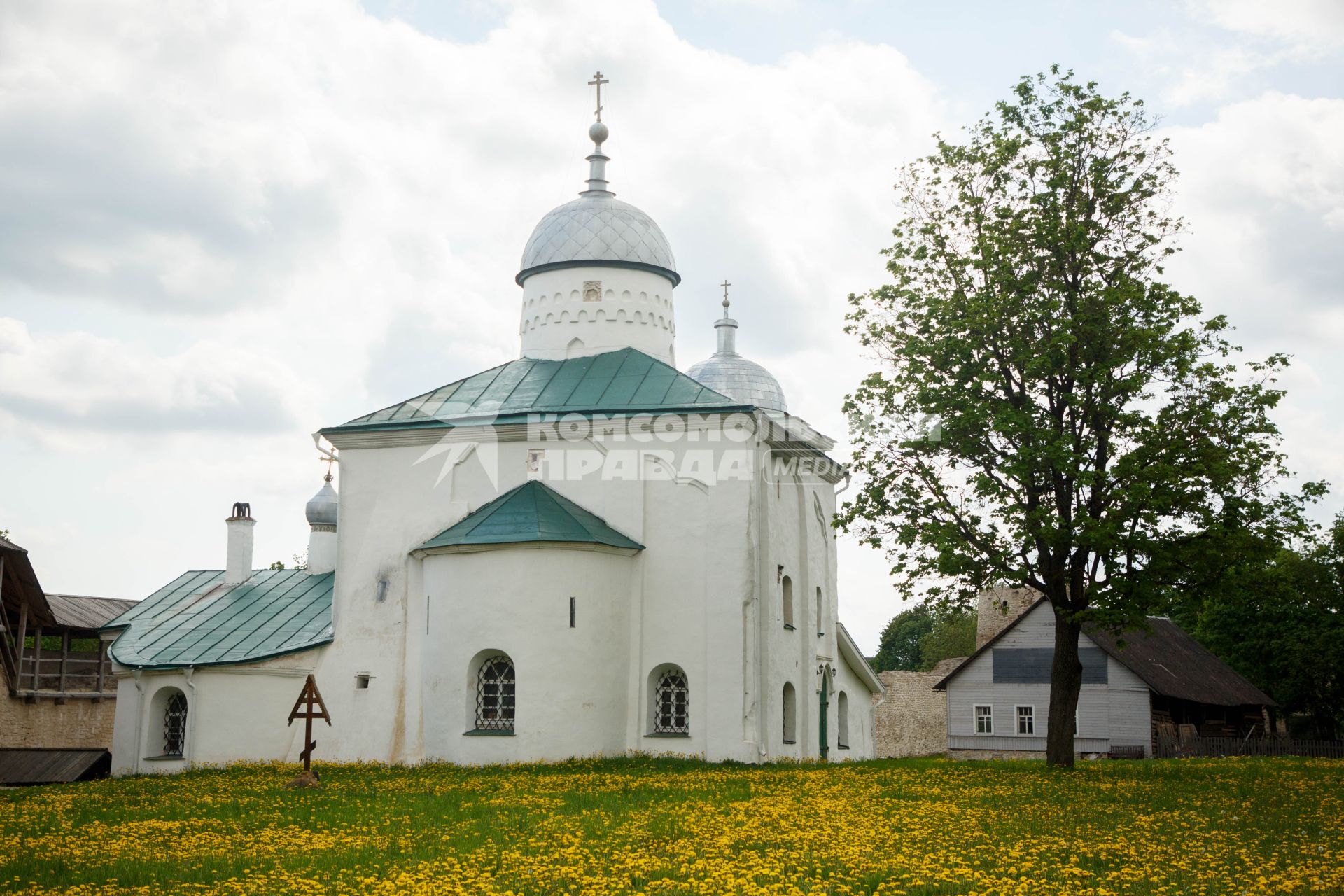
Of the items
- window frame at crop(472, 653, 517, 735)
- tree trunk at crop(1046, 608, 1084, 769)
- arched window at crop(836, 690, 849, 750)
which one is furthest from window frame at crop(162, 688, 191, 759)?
tree trunk at crop(1046, 608, 1084, 769)

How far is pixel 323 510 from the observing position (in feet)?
108

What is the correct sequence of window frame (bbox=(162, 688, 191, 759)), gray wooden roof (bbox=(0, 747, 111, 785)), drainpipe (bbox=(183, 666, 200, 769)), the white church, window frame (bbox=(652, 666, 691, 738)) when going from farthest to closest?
window frame (bbox=(162, 688, 191, 759)), gray wooden roof (bbox=(0, 747, 111, 785)), drainpipe (bbox=(183, 666, 200, 769)), window frame (bbox=(652, 666, 691, 738)), the white church

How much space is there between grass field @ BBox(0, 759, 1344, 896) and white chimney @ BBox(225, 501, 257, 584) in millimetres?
10998

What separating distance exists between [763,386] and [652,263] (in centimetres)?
892

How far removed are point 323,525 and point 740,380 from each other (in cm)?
1269

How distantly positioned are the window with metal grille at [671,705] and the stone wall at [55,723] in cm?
1440

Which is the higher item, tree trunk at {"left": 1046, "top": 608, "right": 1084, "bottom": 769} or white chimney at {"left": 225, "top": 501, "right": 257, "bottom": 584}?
white chimney at {"left": 225, "top": 501, "right": 257, "bottom": 584}

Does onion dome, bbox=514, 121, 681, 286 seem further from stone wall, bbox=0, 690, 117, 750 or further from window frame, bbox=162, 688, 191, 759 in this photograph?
stone wall, bbox=0, 690, 117, 750

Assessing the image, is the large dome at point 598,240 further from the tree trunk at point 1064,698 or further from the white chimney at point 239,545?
the tree trunk at point 1064,698

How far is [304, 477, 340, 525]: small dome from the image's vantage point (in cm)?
3278

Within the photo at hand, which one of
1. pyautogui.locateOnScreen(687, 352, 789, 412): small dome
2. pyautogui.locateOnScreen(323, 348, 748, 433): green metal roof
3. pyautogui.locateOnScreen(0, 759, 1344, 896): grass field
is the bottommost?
pyautogui.locateOnScreen(0, 759, 1344, 896): grass field

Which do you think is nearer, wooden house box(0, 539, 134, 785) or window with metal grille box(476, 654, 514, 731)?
window with metal grille box(476, 654, 514, 731)

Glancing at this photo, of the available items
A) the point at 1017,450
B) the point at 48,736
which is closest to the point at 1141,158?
the point at 1017,450

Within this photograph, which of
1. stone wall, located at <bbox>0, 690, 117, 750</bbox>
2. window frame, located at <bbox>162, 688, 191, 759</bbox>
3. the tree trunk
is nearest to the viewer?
the tree trunk
